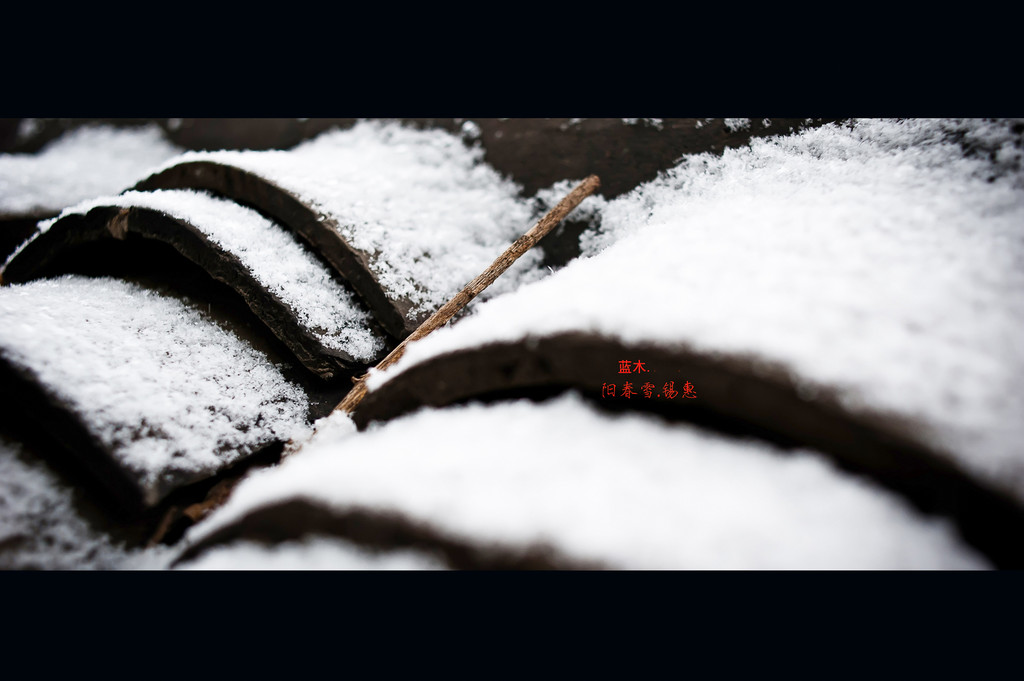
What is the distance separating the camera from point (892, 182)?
138 cm

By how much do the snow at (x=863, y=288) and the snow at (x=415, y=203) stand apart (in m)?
0.59

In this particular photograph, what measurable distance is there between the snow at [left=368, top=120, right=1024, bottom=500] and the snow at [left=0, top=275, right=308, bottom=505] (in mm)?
529

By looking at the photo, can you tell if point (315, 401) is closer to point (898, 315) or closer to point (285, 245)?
point (285, 245)

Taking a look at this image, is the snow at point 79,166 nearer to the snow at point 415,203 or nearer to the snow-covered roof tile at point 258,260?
the snow-covered roof tile at point 258,260

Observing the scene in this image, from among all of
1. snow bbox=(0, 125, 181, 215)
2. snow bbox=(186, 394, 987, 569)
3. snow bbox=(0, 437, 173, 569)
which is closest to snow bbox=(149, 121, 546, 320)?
snow bbox=(186, 394, 987, 569)

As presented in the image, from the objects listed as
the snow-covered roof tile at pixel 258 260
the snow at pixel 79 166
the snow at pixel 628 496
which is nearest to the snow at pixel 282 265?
the snow-covered roof tile at pixel 258 260

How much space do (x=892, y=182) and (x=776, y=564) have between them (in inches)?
47.2

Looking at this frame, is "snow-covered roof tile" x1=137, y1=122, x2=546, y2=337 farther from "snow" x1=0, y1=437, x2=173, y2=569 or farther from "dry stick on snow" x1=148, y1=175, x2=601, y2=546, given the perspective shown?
"snow" x1=0, y1=437, x2=173, y2=569

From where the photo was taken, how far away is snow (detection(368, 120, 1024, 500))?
2.79 ft

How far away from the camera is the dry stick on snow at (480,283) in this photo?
140 centimetres

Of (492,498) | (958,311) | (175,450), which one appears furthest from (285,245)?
(958,311)

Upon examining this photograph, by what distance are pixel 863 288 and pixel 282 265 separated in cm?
169

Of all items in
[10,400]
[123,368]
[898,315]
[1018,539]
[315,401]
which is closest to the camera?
[1018,539]

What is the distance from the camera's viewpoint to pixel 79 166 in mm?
3066
